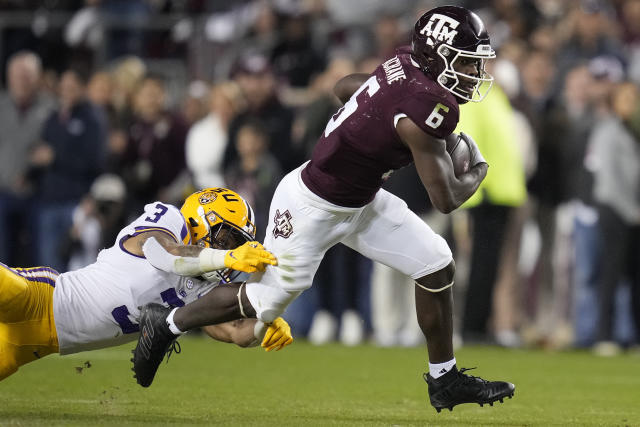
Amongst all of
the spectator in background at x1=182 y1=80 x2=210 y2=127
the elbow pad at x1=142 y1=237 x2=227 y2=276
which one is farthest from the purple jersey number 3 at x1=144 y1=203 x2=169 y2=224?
the spectator in background at x1=182 y1=80 x2=210 y2=127

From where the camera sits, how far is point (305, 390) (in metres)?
7.50

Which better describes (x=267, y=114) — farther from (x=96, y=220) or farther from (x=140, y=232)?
(x=140, y=232)

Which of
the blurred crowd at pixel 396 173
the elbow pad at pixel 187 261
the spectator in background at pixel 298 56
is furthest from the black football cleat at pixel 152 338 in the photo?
the spectator in background at pixel 298 56

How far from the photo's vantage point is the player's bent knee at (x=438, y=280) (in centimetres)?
624

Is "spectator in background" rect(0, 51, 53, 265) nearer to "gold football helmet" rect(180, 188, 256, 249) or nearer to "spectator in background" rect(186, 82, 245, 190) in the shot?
"spectator in background" rect(186, 82, 245, 190)

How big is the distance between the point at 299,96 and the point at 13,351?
7.33 m

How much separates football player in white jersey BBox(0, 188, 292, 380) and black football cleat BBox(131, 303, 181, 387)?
0.11 m

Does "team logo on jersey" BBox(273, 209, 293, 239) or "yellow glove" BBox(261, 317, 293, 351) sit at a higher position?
"team logo on jersey" BBox(273, 209, 293, 239)

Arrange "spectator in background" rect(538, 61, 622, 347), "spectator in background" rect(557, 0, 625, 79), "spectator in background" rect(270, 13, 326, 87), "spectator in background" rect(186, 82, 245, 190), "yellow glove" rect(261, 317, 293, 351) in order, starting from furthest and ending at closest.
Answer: "spectator in background" rect(270, 13, 326, 87), "spectator in background" rect(557, 0, 625, 79), "spectator in background" rect(186, 82, 245, 190), "spectator in background" rect(538, 61, 622, 347), "yellow glove" rect(261, 317, 293, 351)

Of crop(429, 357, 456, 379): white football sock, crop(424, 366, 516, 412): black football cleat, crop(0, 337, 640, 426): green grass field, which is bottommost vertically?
crop(0, 337, 640, 426): green grass field

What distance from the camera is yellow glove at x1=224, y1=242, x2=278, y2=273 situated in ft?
19.2

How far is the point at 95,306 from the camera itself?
6.06 m

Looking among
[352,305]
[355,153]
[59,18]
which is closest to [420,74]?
Result: [355,153]

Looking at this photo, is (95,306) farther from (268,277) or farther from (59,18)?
(59,18)
